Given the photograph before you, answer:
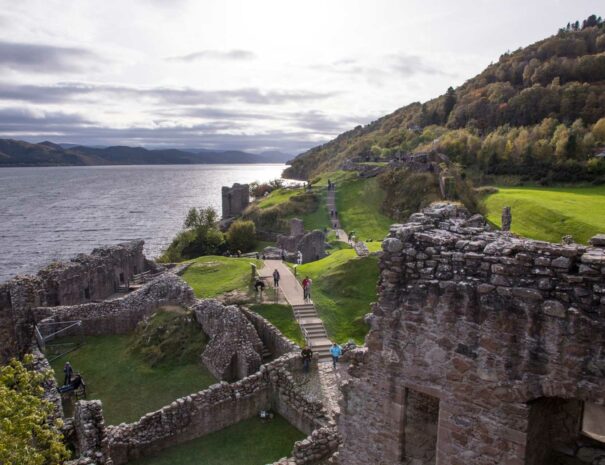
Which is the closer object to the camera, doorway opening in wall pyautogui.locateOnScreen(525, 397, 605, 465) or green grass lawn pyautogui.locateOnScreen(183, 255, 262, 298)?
doorway opening in wall pyautogui.locateOnScreen(525, 397, 605, 465)

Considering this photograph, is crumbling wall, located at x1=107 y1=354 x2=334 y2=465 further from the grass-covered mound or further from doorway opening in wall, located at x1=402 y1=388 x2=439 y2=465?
doorway opening in wall, located at x1=402 y1=388 x2=439 y2=465

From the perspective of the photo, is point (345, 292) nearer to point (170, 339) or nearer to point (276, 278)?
point (276, 278)

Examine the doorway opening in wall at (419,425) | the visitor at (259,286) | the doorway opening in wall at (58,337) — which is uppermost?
the doorway opening in wall at (419,425)

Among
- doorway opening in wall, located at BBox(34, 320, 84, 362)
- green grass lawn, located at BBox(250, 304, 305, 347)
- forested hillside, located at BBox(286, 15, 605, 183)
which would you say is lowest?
doorway opening in wall, located at BBox(34, 320, 84, 362)

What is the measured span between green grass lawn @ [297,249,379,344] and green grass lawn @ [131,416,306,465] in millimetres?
6526

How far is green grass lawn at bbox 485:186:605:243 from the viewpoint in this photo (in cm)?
4016

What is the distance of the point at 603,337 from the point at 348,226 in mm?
51336

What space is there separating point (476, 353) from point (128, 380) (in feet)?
62.1

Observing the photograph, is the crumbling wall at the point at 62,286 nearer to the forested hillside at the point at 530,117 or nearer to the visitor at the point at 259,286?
the visitor at the point at 259,286

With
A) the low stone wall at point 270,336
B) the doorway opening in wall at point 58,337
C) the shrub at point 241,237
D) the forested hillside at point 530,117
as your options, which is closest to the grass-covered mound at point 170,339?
the low stone wall at point 270,336

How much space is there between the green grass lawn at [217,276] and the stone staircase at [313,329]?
4539mm

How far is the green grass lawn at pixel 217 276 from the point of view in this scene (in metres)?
30.2

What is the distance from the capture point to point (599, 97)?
95.8m

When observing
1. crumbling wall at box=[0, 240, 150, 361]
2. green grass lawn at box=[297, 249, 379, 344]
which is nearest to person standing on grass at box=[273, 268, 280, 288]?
green grass lawn at box=[297, 249, 379, 344]
